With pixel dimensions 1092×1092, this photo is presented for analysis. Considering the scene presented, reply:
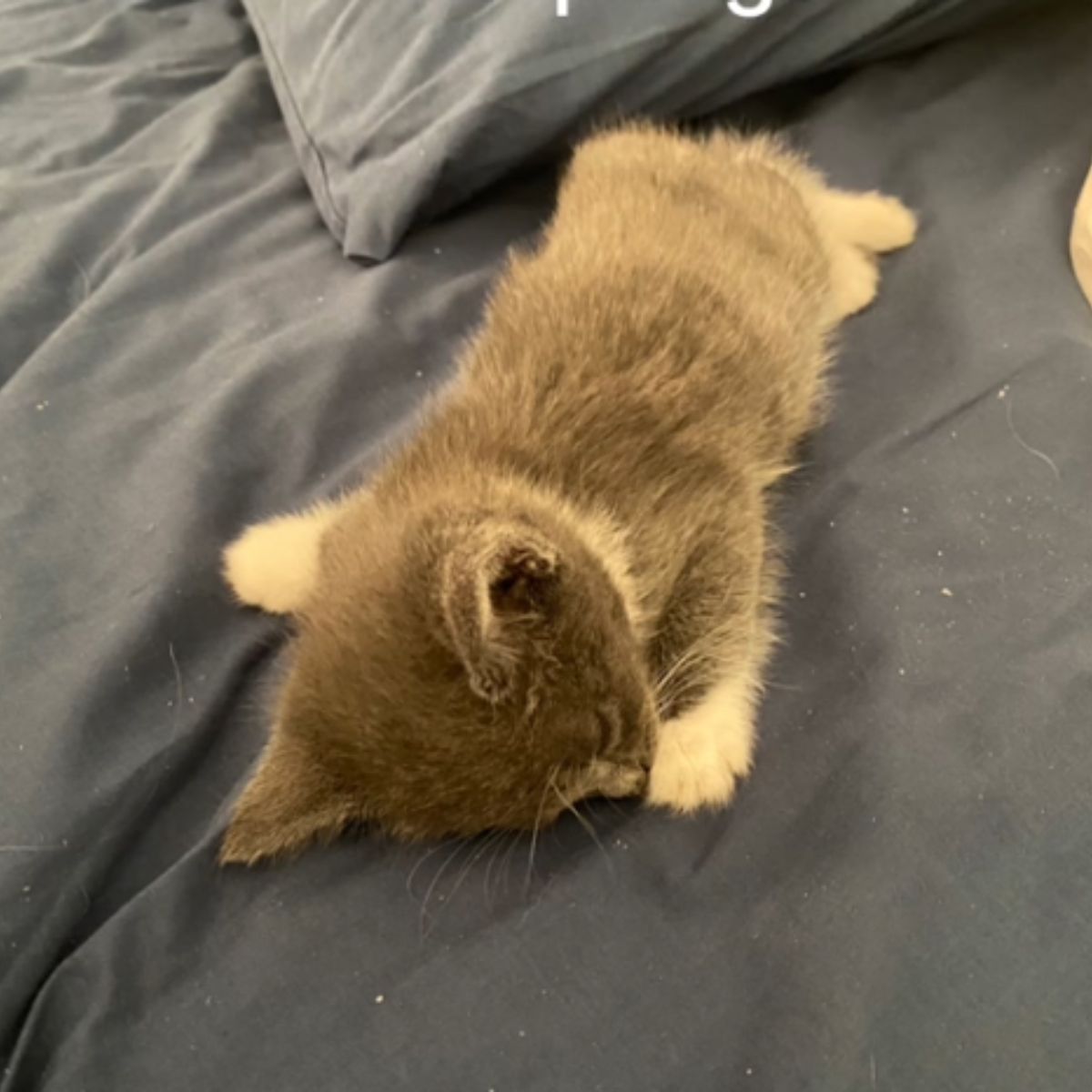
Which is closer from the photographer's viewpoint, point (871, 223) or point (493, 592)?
point (493, 592)

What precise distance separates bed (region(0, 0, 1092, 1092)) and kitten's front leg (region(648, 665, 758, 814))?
0.07 ft

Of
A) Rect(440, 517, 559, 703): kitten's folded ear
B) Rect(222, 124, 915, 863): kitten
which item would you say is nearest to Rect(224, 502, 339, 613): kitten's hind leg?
Rect(222, 124, 915, 863): kitten

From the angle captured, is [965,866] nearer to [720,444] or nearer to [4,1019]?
[720,444]

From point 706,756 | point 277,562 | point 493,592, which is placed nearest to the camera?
point 493,592

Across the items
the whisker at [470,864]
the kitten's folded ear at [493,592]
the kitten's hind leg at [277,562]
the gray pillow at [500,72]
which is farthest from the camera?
the gray pillow at [500,72]

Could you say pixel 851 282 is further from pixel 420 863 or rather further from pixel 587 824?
pixel 420 863

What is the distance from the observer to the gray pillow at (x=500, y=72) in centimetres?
143

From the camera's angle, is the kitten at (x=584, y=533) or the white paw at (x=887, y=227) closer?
the kitten at (x=584, y=533)

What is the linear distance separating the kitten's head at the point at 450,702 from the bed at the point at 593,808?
0.05 metres

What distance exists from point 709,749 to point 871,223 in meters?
0.85

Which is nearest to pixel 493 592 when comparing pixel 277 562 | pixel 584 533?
pixel 584 533

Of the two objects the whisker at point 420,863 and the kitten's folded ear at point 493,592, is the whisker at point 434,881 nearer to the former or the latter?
the whisker at point 420,863

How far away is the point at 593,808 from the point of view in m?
1.03

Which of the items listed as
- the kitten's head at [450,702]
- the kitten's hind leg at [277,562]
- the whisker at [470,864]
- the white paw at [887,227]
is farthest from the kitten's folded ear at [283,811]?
the white paw at [887,227]
